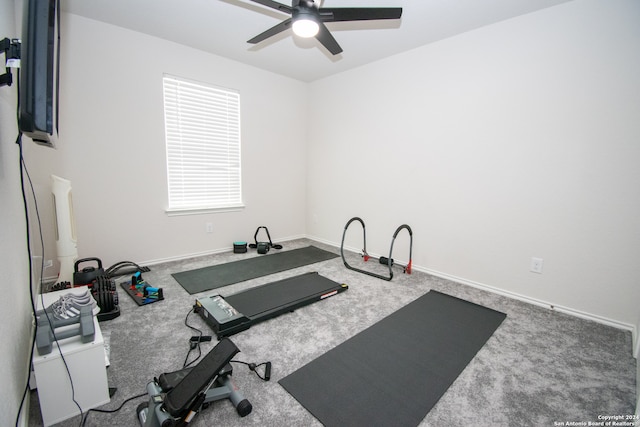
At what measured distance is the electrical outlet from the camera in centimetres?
259

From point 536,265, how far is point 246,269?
2.97 metres

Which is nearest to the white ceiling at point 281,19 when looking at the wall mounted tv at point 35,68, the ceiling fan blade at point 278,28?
the ceiling fan blade at point 278,28

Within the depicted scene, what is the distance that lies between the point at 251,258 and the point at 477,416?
116 inches

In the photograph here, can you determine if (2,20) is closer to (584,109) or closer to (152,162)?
(152,162)

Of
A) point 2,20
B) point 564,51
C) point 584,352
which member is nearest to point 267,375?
point 584,352

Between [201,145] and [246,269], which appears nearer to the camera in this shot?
[246,269]

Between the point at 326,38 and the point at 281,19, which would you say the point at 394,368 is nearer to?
the point at 326,38

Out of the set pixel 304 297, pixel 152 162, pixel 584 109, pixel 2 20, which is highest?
pixel 2 20

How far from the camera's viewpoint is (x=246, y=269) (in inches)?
134

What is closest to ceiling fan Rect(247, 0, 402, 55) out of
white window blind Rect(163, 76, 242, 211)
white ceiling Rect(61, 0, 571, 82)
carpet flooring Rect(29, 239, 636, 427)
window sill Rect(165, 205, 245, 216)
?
white ceiling Rect(61, 0, 571, 82)

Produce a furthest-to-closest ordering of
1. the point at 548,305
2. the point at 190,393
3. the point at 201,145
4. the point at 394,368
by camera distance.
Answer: the point at 201,145 < the point at 548,305 < the point at 394,368 < the point at 190,393

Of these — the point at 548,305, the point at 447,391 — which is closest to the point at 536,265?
the point at 548,305

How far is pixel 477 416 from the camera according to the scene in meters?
1.44

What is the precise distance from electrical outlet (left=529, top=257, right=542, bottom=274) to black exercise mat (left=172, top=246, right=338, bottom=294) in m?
2.21
